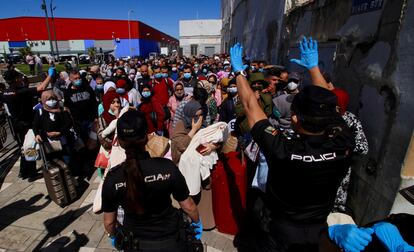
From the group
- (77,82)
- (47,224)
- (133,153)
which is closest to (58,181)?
(47,224)

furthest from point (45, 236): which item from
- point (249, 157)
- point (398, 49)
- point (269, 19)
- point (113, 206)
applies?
point (269, 19)

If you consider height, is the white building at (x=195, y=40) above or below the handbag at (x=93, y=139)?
above

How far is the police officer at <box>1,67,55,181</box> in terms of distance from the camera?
16.8ft

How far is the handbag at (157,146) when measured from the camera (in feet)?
10.5

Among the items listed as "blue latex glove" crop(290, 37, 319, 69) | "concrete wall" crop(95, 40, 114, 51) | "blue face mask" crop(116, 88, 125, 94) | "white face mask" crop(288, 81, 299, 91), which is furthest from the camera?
"concrete wall" crop(95, 40, 114, 51)

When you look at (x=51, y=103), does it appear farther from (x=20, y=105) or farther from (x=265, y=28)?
(x=265, y=28)

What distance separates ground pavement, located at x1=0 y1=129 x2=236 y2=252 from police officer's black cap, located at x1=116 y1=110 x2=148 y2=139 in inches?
91.2

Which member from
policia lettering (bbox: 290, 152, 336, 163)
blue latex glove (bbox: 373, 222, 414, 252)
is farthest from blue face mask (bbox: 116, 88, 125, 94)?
blue latex glove (bbox: 373, 222, 414, 252)

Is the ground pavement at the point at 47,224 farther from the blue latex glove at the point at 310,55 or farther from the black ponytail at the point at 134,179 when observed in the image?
the blue latex glove at the point at 310,55

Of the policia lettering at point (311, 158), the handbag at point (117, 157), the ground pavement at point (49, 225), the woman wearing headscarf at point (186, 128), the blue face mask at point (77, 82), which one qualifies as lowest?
the ground pavement at point (49, 225)

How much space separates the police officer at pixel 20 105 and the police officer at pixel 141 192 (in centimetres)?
429

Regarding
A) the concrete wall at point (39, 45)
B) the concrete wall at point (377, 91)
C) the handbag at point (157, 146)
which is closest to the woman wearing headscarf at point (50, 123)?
the handbag at point (157, 146)

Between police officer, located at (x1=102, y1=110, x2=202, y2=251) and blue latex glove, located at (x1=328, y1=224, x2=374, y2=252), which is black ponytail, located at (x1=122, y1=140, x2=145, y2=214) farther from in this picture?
blue latex glove, located at (x1=328, y1=224, x2=374, y2=252)

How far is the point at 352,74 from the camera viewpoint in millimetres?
4066
